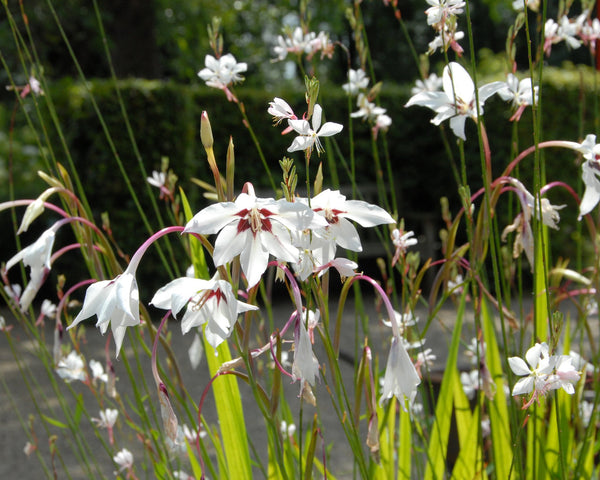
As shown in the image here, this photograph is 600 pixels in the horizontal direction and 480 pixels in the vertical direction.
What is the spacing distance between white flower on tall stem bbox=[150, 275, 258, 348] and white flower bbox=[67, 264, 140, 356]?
0.07ft

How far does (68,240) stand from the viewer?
491 cm

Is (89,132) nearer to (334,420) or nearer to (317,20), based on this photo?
(334,420)

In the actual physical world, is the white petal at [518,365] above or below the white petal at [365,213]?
below

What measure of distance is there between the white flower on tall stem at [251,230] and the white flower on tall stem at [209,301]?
26mm

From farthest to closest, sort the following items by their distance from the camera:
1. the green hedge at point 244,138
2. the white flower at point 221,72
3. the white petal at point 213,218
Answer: the green hedge at point 244,138 → the white flower at point 221,72 → the white petal at point 213,218

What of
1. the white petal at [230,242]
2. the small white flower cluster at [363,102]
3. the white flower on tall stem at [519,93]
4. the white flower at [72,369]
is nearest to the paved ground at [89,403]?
the white flower at [72,369]

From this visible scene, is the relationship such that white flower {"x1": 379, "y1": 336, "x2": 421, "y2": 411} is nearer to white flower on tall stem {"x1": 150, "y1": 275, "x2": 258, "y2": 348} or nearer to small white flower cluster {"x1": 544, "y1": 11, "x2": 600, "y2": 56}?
white flower on tall stem {"x1": 150, "y1": 275, "x2": 258, "y2": 348}

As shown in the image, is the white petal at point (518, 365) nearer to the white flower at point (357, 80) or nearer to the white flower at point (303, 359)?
the white flower at point (303, 359)

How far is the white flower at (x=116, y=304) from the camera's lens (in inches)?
23.6

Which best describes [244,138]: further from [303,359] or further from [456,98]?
[303,359]

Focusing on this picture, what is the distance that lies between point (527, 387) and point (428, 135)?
17.0 feet

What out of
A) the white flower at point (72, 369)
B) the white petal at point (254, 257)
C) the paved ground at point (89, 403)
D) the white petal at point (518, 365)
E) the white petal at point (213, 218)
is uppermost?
the white petal at point (213, 218)

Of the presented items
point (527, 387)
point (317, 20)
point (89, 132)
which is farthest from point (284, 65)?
point (527, 387)

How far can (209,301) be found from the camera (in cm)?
64
